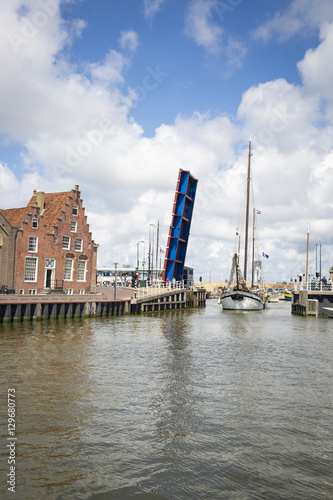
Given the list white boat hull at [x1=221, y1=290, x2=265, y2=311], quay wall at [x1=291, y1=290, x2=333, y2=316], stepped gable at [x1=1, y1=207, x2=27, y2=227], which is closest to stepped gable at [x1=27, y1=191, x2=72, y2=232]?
stepped gable at [x1=1, y1=207, x2=27, y2=227]

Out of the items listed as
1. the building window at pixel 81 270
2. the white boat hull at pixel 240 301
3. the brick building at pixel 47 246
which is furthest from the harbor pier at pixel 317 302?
the building window at pixel 81 270

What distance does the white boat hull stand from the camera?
52594mm

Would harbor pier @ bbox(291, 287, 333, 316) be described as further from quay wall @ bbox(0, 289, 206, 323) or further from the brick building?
the brick building

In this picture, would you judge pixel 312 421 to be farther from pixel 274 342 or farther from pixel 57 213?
pixel 57 213

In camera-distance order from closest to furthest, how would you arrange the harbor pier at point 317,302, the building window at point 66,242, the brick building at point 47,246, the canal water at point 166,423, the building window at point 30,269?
the canal water at point 166,423
the brick building at point 47,246
the building window at point 30,269
the harbor pier at point 317,302
the building window at point 66,242

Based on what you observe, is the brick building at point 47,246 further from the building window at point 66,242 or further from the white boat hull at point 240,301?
the white boat hull at point 240,301

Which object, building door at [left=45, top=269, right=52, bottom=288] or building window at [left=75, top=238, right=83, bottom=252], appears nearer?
building door at [left=45, top=269, right=52, bottom=288]

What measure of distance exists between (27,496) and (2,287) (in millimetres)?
34424

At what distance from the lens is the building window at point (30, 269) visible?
41.2 metres

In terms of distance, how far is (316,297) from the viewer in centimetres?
4525

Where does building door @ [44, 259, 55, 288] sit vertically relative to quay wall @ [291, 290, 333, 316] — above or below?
above

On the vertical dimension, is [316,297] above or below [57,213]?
below

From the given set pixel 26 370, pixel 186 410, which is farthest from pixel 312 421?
pixel 26 370

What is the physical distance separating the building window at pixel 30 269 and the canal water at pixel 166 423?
22215 millimetres
